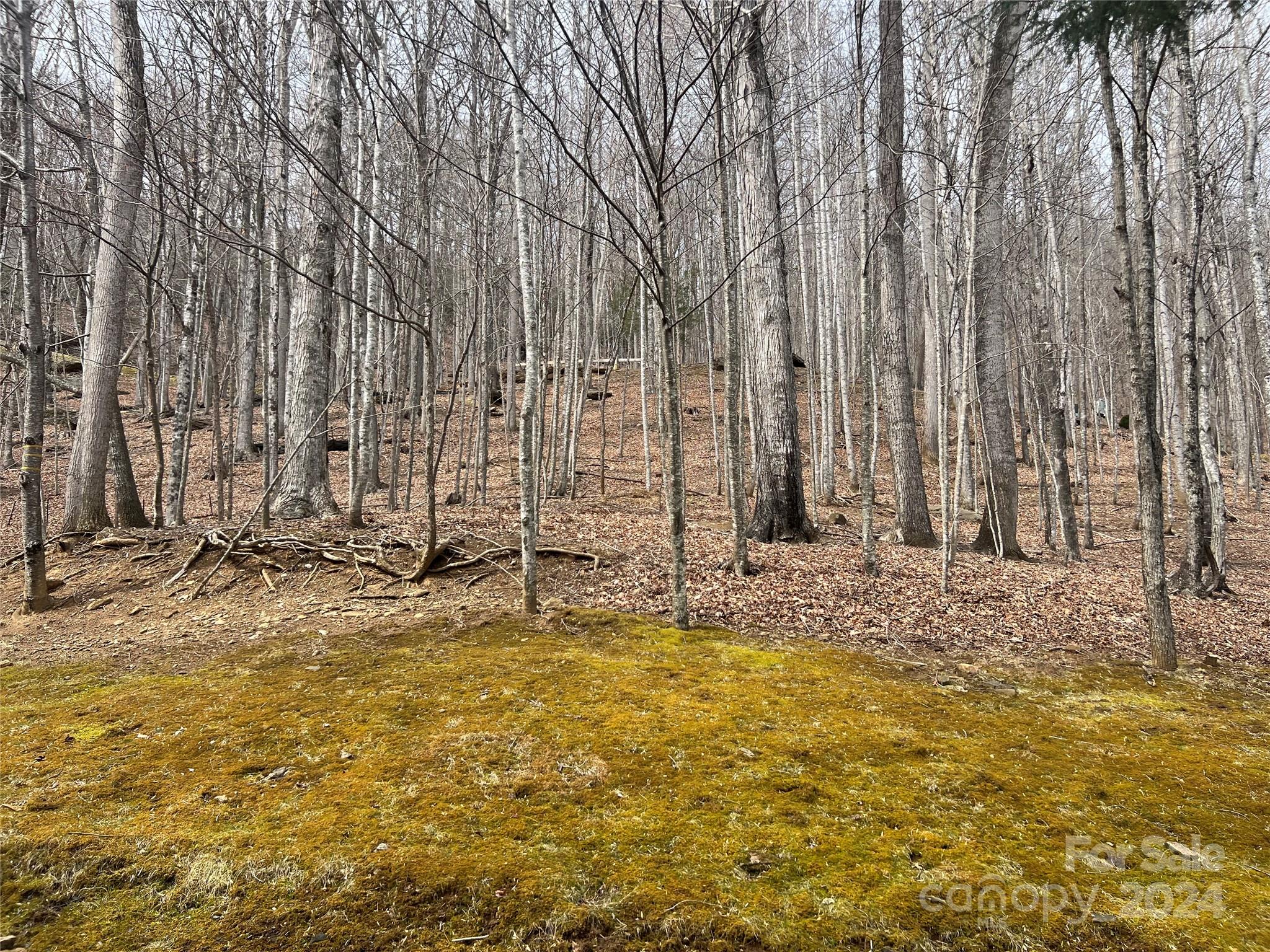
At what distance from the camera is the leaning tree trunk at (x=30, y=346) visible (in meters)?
4.51

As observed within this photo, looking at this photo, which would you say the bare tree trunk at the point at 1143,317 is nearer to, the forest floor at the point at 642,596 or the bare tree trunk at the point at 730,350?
the forest floor at the point at 642,596

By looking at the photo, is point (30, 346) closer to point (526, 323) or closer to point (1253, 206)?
point (526, 323)

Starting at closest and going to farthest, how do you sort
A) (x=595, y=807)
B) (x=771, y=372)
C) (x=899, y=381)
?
(x=595, y=807)
(x=771, y=372)
(x=899, y=381)

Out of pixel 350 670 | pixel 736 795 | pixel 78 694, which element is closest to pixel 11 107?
pixel 78 694

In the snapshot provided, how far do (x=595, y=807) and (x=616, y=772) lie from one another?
271mm

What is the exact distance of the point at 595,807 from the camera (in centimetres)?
220

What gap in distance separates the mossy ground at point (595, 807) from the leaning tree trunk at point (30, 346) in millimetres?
2252

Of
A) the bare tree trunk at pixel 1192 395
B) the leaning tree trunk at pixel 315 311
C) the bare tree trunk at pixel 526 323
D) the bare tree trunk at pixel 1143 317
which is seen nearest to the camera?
the bare tree trunk at pixel 1143 317

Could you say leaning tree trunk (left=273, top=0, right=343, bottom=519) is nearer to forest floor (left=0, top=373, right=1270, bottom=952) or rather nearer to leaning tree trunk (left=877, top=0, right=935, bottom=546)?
forest floor (left=0, top=373, right=1270, bottom=952)

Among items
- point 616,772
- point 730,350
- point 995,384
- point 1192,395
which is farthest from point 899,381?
point 616,772

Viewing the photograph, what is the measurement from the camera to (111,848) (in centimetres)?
192

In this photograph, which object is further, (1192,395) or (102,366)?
(102,366)

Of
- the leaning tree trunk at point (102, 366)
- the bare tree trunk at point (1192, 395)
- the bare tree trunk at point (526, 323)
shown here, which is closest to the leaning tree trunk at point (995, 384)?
the bare tree trunk at point (1192, 395)

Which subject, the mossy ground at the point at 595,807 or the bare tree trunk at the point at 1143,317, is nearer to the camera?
the mossy ground at the point at 595,807
